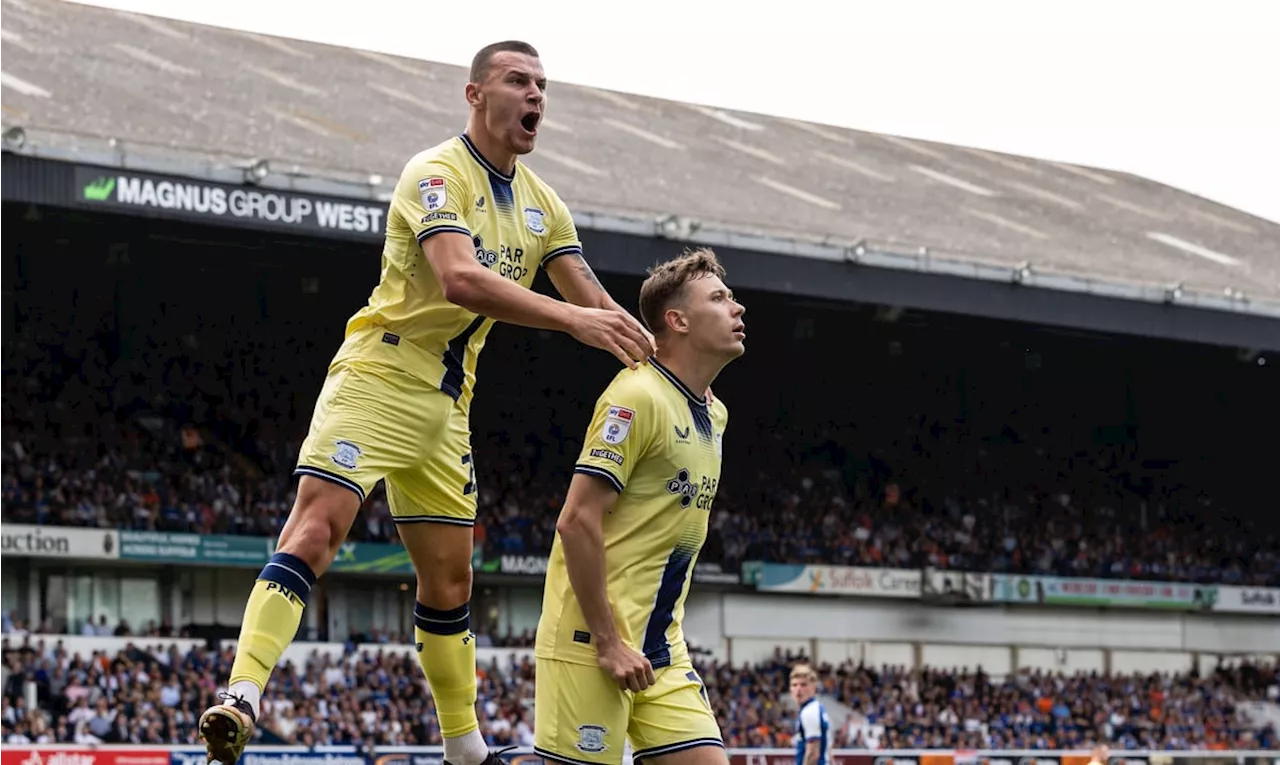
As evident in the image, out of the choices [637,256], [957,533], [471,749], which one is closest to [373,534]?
[637,256]

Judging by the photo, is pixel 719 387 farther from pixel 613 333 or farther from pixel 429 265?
pixel 613 333

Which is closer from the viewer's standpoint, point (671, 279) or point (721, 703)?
point (671, 279)

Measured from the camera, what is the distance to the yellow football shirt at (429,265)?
22.9 ft

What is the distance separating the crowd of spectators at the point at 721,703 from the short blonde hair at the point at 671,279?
55.5 feet

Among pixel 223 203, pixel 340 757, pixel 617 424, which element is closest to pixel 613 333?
pixel 617 424

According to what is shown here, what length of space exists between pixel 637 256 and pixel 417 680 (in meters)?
7.28

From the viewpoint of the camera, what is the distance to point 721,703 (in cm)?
3209

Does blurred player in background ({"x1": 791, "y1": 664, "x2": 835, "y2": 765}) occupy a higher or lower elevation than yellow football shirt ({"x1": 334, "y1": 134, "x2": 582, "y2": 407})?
lower

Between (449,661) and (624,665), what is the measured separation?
98 centimetres

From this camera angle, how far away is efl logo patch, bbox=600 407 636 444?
6867 millimetres

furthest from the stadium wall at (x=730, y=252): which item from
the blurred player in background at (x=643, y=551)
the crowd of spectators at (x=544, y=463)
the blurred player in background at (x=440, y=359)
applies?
the blurred player in background at (x=643, y=551)

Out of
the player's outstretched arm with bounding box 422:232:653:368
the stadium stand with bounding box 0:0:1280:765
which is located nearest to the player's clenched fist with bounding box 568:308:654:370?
the player's outstretched arm with bounding box 422:232:653:368

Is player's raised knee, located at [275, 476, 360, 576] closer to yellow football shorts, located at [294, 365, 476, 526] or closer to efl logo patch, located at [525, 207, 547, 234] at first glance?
yellow football shorts, located at [294, 365, 476, 526]

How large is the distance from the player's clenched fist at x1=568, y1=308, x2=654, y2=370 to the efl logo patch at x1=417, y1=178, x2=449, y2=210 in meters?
0.72
